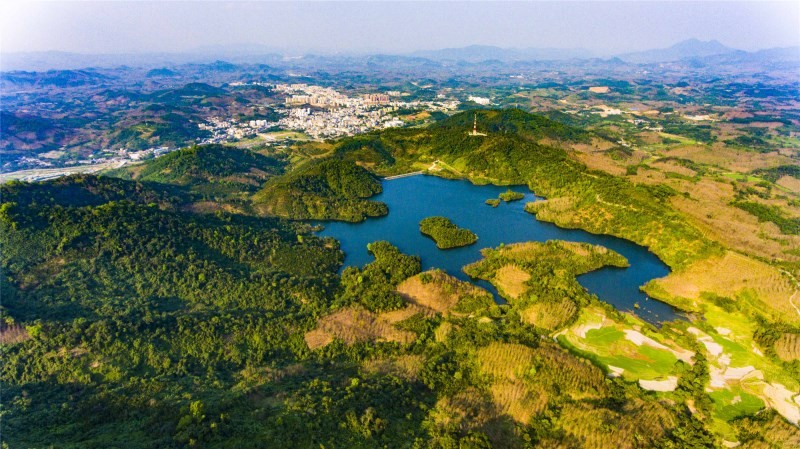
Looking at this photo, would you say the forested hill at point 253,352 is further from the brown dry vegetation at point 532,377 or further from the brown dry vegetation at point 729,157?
the brown dry vegetation at point 729,157

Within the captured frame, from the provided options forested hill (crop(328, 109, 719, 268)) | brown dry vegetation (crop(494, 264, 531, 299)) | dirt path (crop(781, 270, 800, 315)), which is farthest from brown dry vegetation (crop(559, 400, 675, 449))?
forested hill (crop(328, 109, 719, 268))

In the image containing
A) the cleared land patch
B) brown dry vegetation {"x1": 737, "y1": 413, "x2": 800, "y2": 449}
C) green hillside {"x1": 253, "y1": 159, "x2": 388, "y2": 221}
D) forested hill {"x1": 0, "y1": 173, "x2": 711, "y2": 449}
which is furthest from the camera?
green hillside {"x1": 253, "y1": 159, "x2": 388, "y2": 221}

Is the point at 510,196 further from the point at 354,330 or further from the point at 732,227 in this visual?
the point at 354,330

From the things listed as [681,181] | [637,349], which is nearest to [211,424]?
[637,349]

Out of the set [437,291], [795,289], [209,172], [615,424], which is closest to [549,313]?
[437,291]

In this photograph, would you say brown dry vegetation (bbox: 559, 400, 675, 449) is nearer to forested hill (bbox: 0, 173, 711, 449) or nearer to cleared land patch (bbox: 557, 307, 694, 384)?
forested hill (bbox: 0, 173, 711, 449)

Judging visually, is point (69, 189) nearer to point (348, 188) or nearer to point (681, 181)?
point (348, 188)
